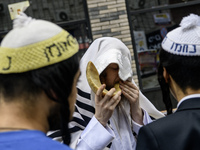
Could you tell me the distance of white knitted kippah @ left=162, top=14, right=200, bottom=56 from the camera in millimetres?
1818

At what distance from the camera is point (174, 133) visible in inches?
67.7

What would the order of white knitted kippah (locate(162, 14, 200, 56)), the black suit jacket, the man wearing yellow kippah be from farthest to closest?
white knitted kippah (locate(162, 14, 200, 56)) < the black suit jacket < the man wearing yellow kippah

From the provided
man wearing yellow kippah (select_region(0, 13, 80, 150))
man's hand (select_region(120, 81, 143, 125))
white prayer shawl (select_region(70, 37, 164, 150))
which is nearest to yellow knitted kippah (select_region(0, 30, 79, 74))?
man wearing yellow kippah (select_region(0, 13, 80, 150))

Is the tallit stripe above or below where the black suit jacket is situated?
below

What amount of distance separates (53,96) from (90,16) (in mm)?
5805

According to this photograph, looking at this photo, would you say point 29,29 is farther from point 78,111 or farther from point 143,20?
point 143,20

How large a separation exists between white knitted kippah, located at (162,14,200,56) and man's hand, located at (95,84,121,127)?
0.72 metres

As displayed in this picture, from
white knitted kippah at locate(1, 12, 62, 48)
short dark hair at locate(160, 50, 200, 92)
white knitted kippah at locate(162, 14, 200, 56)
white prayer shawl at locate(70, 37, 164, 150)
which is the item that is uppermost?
white knitted kippah at locate(1, 12, 62, 48)

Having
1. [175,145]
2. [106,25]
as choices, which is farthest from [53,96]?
[106,25]

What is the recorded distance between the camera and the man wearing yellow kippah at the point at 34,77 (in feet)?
4.09

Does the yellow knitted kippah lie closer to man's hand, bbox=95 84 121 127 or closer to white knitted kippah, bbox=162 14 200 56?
white knitted kippah, bbox=162 14 200 56


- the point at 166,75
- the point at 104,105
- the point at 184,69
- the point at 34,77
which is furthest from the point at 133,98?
the point at 34,77

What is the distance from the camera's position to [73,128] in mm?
2691

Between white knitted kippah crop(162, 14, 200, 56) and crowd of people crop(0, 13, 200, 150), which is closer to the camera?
crowd of people crop(0, 13, 200, 150)
